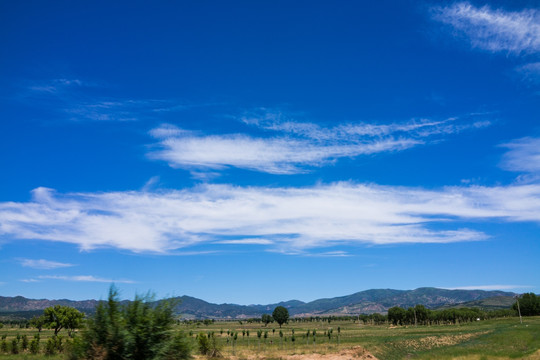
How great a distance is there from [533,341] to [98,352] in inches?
2637

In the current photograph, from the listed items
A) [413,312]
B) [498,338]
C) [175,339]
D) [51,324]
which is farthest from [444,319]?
[175,339]

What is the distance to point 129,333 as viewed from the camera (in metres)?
16.2

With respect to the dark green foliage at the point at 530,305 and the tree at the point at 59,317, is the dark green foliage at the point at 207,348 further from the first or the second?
the dark green foliage at the point at 530,305

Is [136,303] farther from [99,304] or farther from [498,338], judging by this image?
[498,338]

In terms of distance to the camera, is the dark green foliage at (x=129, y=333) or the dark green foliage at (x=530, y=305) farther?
the dark green foliage at (x=530, y=305)

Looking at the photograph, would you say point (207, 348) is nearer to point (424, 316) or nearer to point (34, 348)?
point (34, 348)

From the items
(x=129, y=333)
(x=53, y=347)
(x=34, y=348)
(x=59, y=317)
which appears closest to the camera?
(x=129, y=333)

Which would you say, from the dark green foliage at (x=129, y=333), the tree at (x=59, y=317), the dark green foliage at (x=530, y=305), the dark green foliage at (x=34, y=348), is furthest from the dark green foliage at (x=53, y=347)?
the dark green foliage at (x=530, y=305)

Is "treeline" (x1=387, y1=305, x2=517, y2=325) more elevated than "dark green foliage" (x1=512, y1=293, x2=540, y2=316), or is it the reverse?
"dark green foliage" (x1=512, y1=293, x2=540, y2=316)

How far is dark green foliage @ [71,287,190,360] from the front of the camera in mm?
16125

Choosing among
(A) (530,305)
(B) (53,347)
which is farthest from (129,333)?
(A) (530,305)

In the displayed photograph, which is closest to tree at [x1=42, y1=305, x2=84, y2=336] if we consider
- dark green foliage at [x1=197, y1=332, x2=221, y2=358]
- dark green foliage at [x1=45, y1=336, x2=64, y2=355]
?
dark green foliage at [x1=45, y1=336, x2=64, y2=355]

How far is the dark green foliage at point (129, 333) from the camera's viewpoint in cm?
1612

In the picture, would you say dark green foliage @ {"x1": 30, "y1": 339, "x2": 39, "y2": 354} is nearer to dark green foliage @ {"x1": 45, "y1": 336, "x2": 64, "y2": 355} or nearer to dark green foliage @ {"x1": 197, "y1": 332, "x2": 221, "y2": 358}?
dark green foliage @ {"x1": 45, "y1": 336, "x2": 64, "y2": 355}
